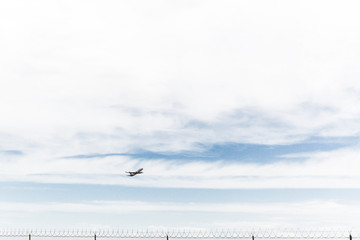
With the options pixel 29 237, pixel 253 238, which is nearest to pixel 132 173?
pixel 29 237

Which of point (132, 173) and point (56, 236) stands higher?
point (132, 173)

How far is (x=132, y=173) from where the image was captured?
74.9 meters

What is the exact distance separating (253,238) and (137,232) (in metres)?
9.09

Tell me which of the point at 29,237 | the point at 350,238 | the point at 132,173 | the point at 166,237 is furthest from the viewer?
the point at 132,173

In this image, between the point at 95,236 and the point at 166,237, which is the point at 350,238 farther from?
the point at 95,236

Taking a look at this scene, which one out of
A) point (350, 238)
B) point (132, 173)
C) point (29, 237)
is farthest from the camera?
point (132, 173)

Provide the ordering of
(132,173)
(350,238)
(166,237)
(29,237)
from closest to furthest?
(350,238) < (166,237) < (29,237) < (132,173)

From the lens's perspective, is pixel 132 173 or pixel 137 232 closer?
pixel 137 232

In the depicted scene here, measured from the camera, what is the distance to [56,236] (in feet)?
106

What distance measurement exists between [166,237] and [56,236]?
894 cm

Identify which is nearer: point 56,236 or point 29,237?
point 56,236

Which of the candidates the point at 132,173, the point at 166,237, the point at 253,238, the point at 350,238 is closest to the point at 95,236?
the point at 166,237

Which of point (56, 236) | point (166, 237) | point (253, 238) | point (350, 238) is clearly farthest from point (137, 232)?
point (350, 238)

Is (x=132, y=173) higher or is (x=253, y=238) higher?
(x=132, y=173)
